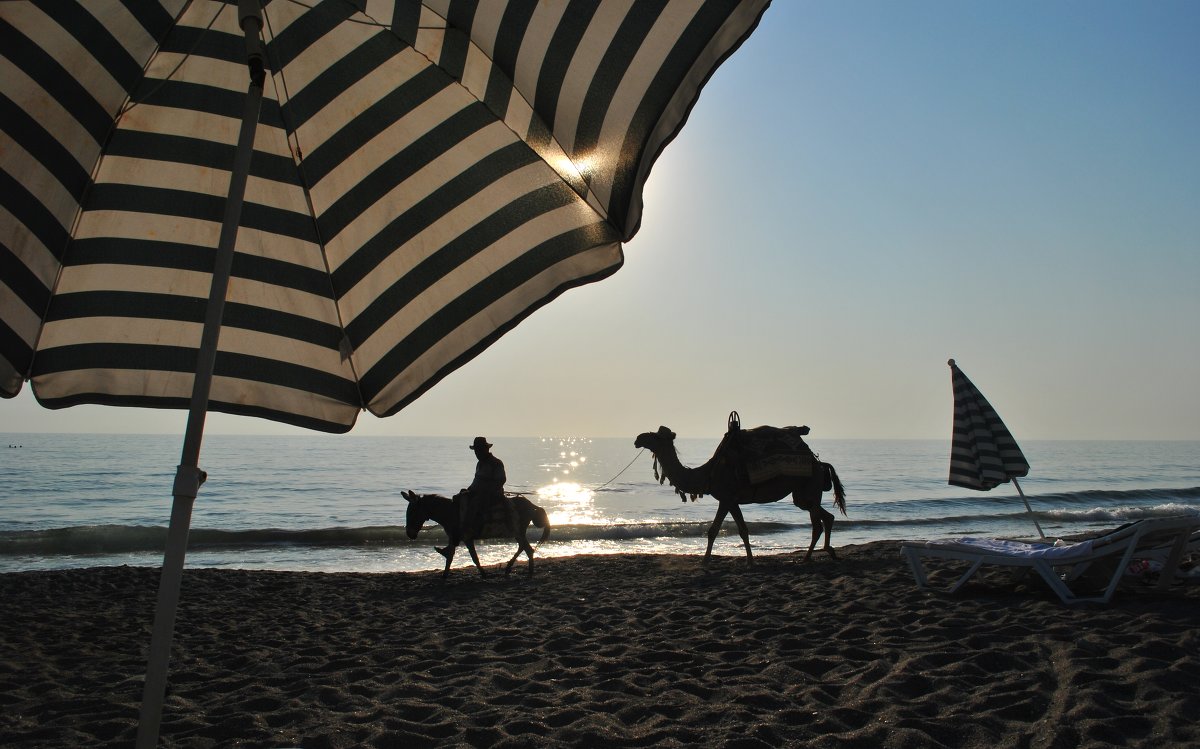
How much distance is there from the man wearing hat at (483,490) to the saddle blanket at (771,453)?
135 inches

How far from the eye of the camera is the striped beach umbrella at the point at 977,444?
41.3 ft

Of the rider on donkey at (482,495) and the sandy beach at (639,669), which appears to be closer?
the sandy beach at (639,669)

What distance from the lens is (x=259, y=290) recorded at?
8.66 ft

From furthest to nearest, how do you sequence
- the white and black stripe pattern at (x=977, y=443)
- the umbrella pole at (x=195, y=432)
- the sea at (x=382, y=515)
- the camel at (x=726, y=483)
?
1. the sea at (x=382, y=515)
2. the white and black stripe pattern at (x=977, y=443)
3. the camel at (x=726, y=483)
4. the umbrella pole at (x=195, y=432)

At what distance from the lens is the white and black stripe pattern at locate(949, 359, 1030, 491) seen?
12.6 metres

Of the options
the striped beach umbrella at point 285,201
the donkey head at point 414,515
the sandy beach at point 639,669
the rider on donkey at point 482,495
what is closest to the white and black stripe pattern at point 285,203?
the striped beach umbrella at point 285,201

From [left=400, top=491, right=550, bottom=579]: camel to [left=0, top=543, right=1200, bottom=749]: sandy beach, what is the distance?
1.31 metres

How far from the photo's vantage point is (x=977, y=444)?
504 inches

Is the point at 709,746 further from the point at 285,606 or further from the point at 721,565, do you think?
the point at 721,565

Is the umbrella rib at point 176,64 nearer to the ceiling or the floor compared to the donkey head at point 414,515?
nearer to the ceiling

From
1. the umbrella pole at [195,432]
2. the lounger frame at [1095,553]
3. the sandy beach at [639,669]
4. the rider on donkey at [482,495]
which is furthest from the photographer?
the rider on donkey at [482,495]

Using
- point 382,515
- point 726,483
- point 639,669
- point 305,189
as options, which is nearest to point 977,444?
point 726,483

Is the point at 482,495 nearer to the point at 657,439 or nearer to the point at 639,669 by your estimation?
the point at 657,439

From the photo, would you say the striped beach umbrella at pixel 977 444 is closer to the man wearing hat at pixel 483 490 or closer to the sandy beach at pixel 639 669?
the sandy beach at pixel 639 669
